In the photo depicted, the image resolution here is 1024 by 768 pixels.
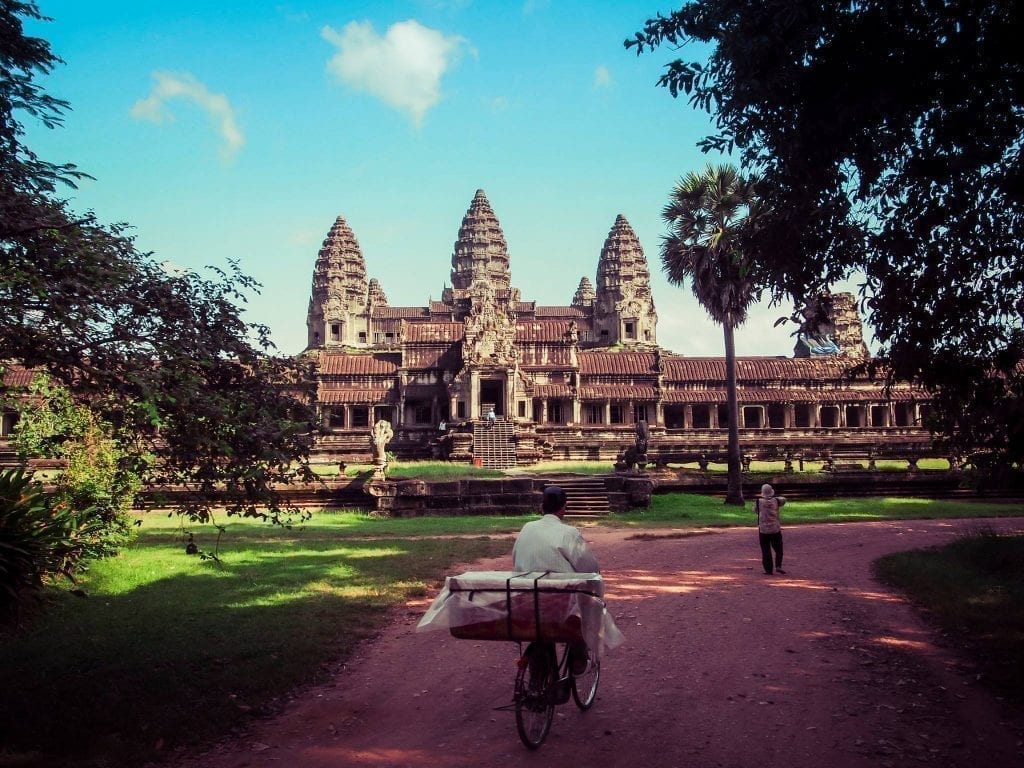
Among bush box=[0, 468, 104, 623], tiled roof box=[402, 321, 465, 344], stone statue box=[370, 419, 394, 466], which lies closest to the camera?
bush box=[0, 468, 104, 623]

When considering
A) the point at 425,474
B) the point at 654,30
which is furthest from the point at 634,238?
the point at 654,30

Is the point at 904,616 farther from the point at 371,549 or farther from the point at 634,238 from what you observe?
the point at 634,238

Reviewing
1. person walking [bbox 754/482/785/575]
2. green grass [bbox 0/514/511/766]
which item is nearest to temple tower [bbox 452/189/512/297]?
green grass [bbox 0/514/511/766]

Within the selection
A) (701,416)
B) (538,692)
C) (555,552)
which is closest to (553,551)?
(555,552)

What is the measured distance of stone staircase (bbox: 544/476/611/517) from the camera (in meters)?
23.4

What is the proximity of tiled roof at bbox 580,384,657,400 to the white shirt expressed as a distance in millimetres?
42405

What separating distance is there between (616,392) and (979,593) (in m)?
38.6

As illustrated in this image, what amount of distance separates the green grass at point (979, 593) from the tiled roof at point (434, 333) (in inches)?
1493

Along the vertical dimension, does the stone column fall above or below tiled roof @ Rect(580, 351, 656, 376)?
below

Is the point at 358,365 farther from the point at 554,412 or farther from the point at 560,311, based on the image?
the point at 560,311

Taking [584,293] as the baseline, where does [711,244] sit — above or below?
below

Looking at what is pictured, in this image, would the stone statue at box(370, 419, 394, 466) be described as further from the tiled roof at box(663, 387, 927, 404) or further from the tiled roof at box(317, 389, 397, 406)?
the tiled roof at box(663, 387, 927, 404)

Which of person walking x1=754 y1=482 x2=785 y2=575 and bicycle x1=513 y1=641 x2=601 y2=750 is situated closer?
bicycle x1=513 y1=641 x2=601 y2=750

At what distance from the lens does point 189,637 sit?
8.58 metres
